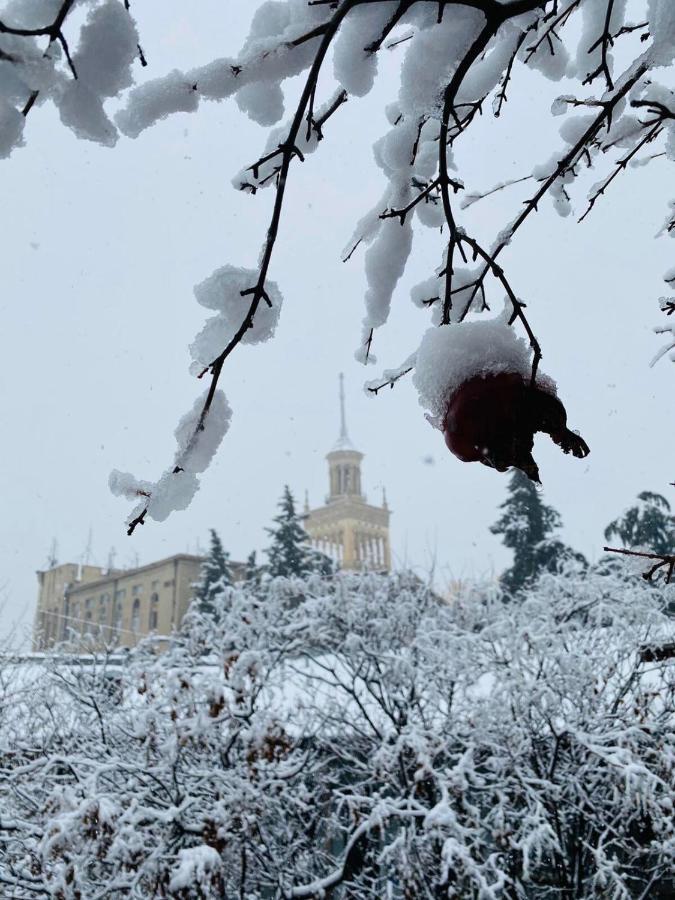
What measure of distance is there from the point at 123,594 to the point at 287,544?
3162cm

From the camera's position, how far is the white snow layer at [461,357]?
3.96 ft

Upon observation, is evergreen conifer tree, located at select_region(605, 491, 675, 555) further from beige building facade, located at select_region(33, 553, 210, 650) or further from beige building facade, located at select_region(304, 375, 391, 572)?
beige building facade, located at select_region(304, 375, 391, 572)

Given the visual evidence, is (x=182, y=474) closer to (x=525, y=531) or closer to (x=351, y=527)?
(x=525, y=531)

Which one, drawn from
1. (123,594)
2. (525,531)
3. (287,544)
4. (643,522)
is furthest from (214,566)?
(123,594)

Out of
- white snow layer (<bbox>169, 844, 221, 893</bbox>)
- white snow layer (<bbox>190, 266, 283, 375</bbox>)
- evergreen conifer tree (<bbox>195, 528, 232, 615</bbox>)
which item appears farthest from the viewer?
evergreen conifer tree (<bbox>195, 528, 232, 615</bbox>)

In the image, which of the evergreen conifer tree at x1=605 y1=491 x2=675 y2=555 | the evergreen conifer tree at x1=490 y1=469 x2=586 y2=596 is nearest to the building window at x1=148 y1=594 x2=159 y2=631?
the evergreen conifer tree at x1=490 y1=469 x2=586 y2=596

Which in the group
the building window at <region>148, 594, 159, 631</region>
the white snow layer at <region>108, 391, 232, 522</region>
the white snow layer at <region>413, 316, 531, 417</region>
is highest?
the building window at <region>148, 594, 159, 631</region>

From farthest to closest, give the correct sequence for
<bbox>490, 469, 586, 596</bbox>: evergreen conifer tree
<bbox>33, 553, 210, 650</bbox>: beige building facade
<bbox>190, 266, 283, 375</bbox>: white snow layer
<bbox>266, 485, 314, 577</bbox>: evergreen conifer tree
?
<bbox>33, 553, 210, 650</bbox>: beige building facade < <bbox>266, 485, 314, 577</bbox>: evergreen conifer tree < <bbox>490, 469, 586, 596</bbox>: evergreen conifer tree < <bbox>190, 266, 283, 375</bbox>: white snow layer

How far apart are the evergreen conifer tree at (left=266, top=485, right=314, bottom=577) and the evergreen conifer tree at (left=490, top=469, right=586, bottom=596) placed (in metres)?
6.41

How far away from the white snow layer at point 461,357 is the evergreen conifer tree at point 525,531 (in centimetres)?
1867

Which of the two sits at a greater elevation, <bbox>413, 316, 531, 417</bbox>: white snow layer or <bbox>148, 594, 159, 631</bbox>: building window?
<bbox>148, 594, 159, 631</bbox>: building window

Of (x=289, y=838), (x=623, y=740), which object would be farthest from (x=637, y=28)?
(x=289, y=838)

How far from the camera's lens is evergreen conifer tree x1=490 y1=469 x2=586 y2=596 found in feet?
64.6

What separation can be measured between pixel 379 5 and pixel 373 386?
930 millimetres
